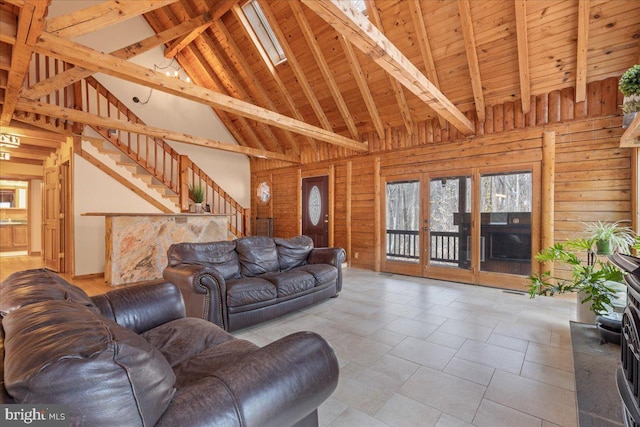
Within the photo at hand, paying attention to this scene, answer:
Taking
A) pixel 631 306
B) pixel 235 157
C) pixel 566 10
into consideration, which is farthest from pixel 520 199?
pixel 235 157

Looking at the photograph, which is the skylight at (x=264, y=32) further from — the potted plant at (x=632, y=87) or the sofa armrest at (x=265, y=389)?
the sofa armrest at (x=265, y=389)

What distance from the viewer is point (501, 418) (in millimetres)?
1763

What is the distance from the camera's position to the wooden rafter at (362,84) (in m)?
4.77

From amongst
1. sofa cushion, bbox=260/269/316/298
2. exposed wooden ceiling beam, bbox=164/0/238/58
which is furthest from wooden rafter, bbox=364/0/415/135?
sofa cushion, bbox=260/269/316/298

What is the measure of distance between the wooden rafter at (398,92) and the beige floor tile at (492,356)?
13.3ft

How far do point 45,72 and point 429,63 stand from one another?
22.2 feet

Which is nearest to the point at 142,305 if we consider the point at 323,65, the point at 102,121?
the point at 102,121

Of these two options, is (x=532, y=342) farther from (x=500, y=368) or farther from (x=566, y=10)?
(x=566, y=10)

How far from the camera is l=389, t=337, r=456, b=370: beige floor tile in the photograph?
7.93 feet

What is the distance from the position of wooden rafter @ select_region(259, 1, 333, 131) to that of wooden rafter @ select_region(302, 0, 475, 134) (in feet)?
9.14

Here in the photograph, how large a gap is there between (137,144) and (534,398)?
305 inches

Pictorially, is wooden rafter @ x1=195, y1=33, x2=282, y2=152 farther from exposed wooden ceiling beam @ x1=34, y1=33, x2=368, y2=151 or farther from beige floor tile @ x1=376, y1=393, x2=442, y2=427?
beige floor tile @ x1=376, y1=393, x2=442, y2=427

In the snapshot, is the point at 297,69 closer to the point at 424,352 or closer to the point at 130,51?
the point at 130,51

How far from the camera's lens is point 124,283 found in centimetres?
473
